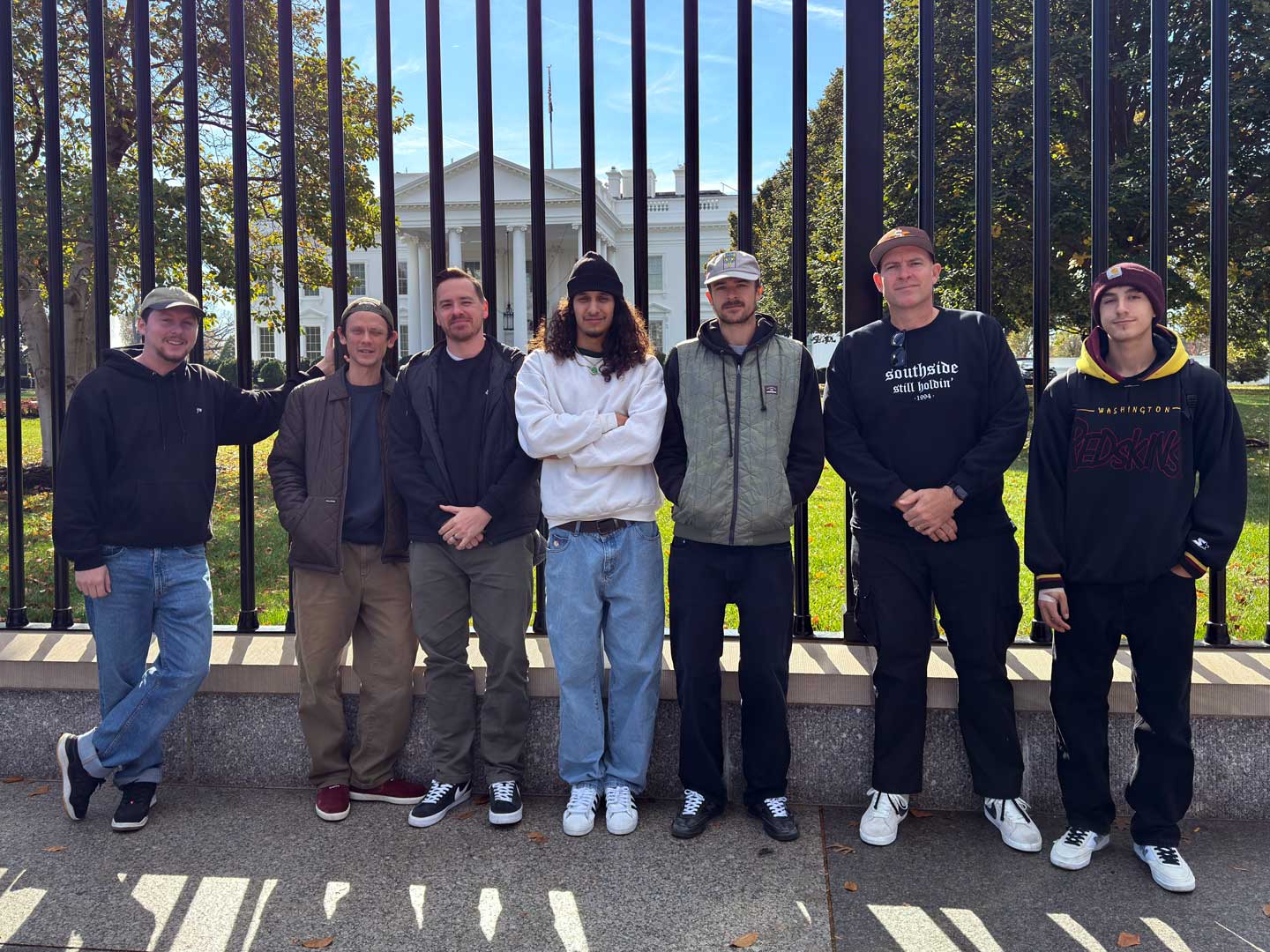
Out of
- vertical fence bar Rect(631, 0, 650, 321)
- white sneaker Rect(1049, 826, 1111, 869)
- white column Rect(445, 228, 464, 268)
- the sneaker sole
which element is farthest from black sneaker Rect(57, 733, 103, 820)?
white column Rect(445, 228, 464, 268)

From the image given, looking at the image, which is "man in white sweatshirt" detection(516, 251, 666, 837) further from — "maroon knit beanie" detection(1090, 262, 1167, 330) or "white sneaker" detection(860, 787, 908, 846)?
"maroon knit beanie" detection(1090, 262, 1167, 330)

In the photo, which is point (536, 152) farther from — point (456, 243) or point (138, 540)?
point (456, 243)

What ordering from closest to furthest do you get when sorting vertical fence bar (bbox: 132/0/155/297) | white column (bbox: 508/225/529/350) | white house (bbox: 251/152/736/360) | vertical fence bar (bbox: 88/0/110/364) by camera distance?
vertical fence bar (bbox: 132/0/155/297) → vertical fence bar (bbox: 88/0/110/364) → white house (bbox: 251/152/736/360) → white column (bbox: 508/225/529/350)

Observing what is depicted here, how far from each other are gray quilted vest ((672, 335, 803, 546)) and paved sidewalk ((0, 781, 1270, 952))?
3.79 feet

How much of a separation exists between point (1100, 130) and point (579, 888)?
338 cm

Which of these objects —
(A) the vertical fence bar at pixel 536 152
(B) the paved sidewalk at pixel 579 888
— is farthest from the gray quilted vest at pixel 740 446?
(B) the paved sidewalk at pixel 579 888

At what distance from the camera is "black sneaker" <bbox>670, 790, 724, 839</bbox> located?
359 cm

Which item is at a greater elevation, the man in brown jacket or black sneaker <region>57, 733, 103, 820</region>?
the man in brown jacket

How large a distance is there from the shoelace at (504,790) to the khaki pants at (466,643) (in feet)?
0.09

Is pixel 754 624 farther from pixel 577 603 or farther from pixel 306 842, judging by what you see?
pixel 306 842

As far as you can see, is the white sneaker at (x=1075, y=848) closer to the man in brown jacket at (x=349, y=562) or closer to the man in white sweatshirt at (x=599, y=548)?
the man in white sweatshirt at (x=599, y=548)

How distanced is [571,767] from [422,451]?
1354 millimetres

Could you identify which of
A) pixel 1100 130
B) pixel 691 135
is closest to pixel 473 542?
pixel 691 135

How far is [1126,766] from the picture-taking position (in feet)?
12.2
